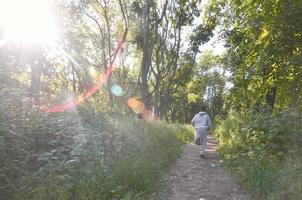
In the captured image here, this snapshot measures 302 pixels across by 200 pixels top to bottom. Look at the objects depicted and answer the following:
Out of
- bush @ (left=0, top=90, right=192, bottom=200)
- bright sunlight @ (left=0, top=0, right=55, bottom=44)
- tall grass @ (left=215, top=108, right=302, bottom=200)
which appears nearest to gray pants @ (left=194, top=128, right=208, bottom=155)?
tall grass @ (left=215, top=108, right=302, bottom=200)

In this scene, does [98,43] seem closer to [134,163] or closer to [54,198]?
[134,163]

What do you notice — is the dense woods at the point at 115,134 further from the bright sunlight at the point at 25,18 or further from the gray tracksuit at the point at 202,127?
the gray tracksuit at the point at 202,127

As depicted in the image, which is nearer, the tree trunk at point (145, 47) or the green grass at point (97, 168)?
the green grass at point (97, 168)

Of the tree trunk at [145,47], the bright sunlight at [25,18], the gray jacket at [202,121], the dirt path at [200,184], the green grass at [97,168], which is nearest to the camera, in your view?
the green grass at [97,168]

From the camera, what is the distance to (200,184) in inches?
283

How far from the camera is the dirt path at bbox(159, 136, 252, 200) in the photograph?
621cm

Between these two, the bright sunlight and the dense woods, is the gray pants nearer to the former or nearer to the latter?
the dense woods

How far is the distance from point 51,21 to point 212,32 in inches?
448

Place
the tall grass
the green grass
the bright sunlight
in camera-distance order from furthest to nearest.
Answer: the bright sunlight → the tall grass → the green grass

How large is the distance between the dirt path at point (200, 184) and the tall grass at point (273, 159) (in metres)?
0.30

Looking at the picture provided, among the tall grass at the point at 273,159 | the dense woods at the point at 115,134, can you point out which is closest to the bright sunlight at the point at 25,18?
the dense woods at the point at 115,134

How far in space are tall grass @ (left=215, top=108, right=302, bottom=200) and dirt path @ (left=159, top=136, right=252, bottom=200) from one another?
1.00 feet

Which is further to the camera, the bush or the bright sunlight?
the bright sunlight

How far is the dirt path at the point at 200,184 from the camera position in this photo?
6207mm
